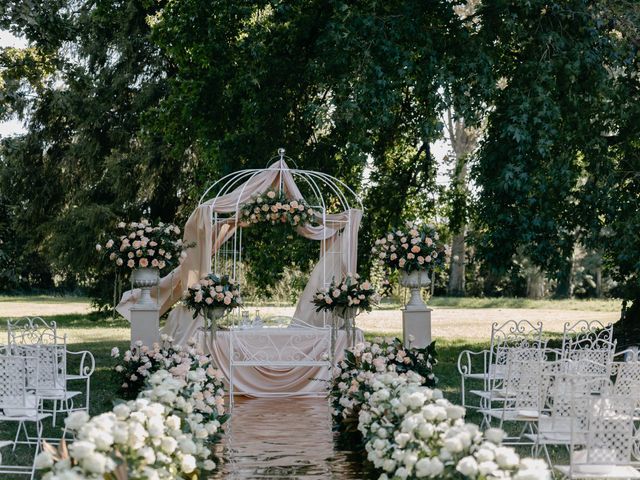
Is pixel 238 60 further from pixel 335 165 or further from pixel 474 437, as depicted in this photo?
pixel 474 437

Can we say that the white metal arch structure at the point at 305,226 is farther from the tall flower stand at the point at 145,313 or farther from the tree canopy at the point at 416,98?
the tall flower stand at the point at 145,313

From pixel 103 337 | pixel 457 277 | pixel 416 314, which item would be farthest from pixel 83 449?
pixel 457 277

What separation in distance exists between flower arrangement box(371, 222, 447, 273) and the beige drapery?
0.97 meters

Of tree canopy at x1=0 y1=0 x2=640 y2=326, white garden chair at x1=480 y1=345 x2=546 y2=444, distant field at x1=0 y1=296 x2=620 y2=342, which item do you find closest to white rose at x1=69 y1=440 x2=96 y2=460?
white garden chair at x1=480 y1=345 x2=546 y2=444

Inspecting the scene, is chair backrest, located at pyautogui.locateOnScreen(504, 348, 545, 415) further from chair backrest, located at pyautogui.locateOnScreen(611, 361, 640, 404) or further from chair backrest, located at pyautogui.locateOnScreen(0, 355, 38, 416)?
chair backrest, located at pyautogui.locateOnScreen(0, 355, 38, 416)

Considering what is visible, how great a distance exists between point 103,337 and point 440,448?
62.5 feet

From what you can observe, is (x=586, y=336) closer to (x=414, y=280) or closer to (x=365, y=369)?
(x=414, y=280)

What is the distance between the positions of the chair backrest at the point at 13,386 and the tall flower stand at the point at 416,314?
19.5 ft

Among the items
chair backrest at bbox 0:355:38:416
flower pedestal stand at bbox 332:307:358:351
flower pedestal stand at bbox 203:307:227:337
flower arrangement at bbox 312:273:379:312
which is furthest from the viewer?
flower pedestal stand at bbox 332:307:358:351

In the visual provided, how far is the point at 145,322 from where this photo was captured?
12.2 meters

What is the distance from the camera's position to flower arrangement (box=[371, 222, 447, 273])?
11883 mm

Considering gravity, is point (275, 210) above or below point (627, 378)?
above

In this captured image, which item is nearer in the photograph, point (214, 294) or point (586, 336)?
point (586, 336)

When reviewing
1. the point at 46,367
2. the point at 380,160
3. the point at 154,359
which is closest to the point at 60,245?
the point at 380,160
